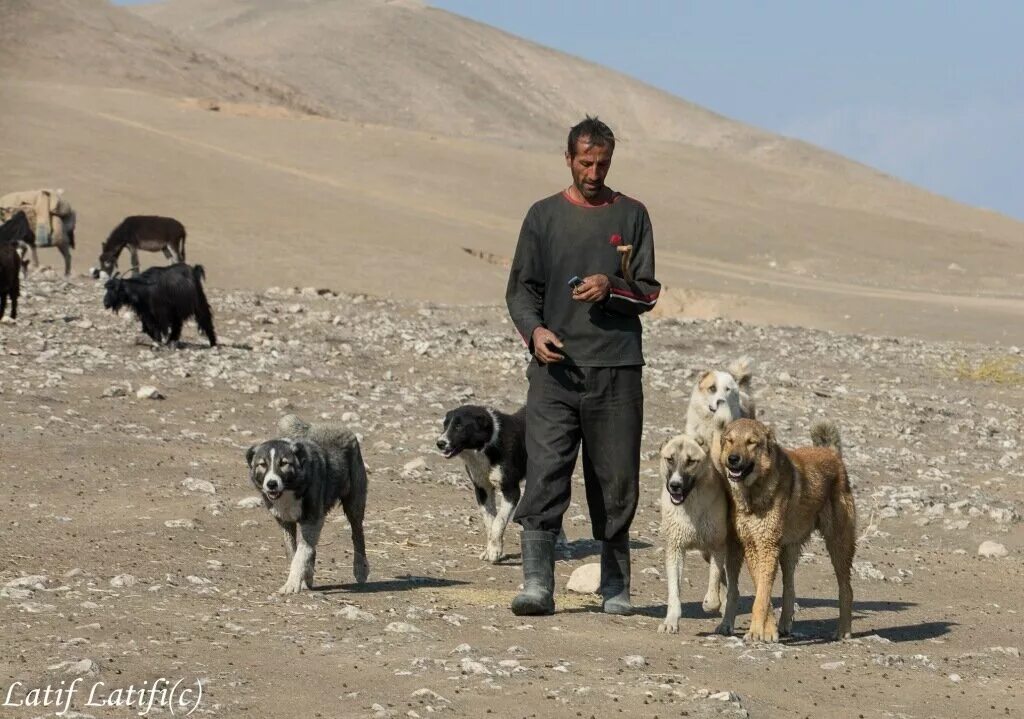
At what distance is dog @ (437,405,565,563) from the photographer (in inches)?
391

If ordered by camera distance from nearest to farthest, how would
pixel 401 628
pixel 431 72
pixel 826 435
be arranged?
pixel 401 628 < pixel 826 435 < pixel 431 72

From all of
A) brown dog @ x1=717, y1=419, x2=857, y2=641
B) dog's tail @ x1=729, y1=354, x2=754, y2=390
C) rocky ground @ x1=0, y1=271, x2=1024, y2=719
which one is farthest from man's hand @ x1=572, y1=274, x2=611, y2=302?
dog's tail @ x1=729, y1=354, x2=754, y2=390

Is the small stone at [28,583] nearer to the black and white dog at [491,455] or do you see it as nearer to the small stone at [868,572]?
the black and white dog at [491,455]

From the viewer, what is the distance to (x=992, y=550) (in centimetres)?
1131

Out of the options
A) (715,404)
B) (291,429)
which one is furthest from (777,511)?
(291,429)

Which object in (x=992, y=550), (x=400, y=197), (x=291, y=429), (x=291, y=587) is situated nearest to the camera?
(x=291, y=587)

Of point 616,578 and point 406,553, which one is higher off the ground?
point 616,578

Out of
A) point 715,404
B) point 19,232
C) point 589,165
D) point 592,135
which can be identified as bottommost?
point 715,404

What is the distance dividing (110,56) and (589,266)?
244 feet

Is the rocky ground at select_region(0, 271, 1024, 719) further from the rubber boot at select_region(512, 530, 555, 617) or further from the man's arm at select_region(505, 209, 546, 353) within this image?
the man's arm at select_region(505, 209, 546, 353)

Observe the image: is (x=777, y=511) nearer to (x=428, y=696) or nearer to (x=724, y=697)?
(x=724, y=697)

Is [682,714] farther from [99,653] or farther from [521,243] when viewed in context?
[521,243]

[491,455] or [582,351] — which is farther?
[491,455]

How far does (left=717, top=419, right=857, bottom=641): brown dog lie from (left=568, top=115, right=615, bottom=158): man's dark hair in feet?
4.74
